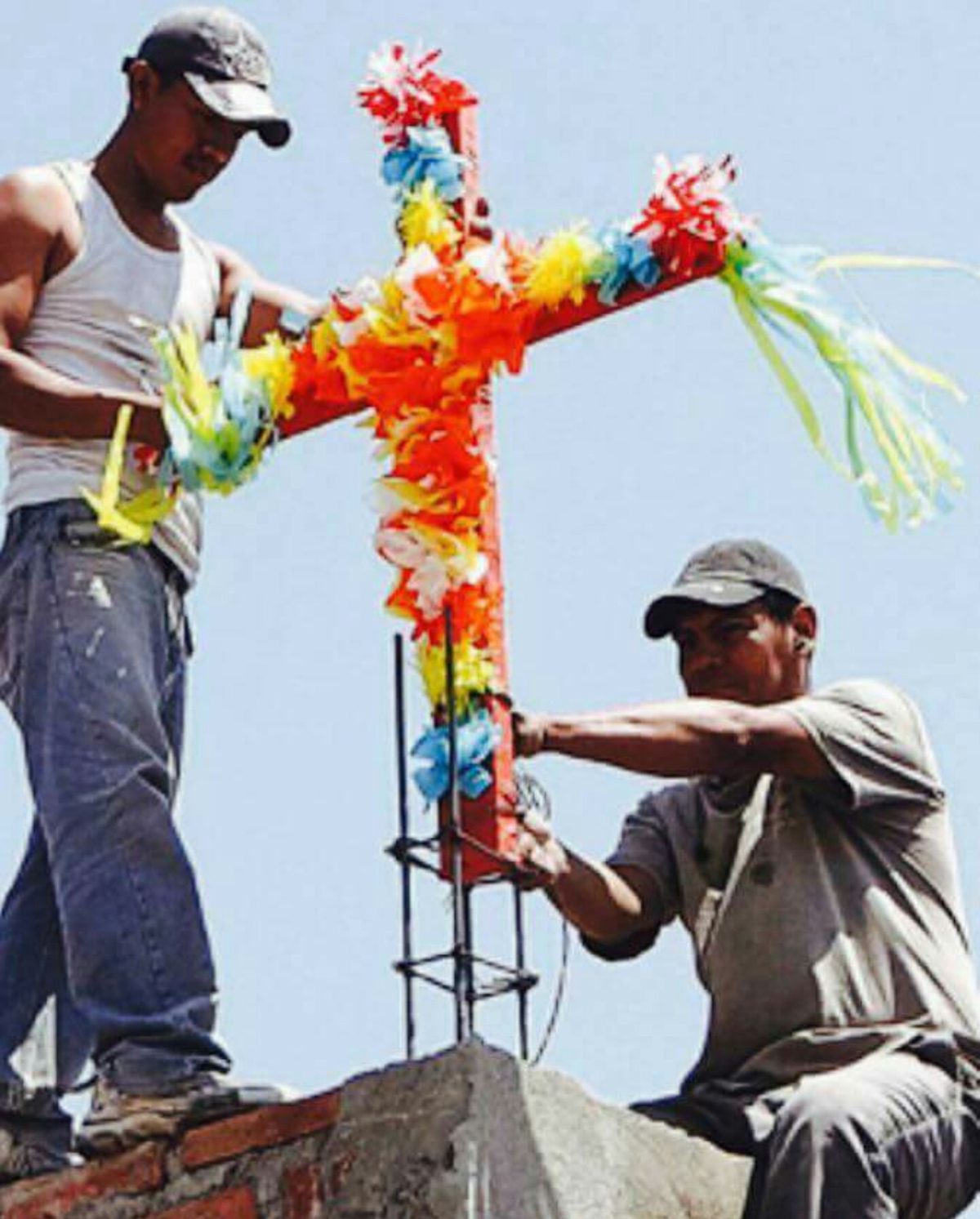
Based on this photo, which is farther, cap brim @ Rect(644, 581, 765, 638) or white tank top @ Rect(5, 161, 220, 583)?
cap brim @ Rect(644, 581, 765, 638)

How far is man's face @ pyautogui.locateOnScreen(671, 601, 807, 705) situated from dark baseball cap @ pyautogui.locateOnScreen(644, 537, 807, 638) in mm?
26

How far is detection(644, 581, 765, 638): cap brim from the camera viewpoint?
6.98 m

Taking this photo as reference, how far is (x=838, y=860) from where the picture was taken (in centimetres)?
669

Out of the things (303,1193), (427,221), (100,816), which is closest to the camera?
(303,1193)

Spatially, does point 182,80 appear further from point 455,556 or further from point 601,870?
point 601,870

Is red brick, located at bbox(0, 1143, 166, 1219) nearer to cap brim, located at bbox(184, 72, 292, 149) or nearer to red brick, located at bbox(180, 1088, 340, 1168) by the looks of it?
red brick, located at bbox(180, 1088, 340, 1168)

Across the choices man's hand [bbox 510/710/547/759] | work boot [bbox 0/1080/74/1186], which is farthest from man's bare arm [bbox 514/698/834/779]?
work boot [bbox 0/1080/74/1186]

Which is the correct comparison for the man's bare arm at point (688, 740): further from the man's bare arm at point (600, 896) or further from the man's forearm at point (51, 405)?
the man's forearm at point (51, 405)

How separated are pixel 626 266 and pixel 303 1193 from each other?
67.9 inches

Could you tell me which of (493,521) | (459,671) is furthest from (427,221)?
(459,671)

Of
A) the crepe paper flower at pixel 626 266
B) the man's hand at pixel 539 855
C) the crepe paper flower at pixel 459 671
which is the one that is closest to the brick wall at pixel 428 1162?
the man's hand at pixel 539 855

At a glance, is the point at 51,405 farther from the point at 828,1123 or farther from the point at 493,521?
the point at 828,1123

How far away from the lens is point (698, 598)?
6980 mm

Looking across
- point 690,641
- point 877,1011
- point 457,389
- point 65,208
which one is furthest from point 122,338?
point 877,1011
